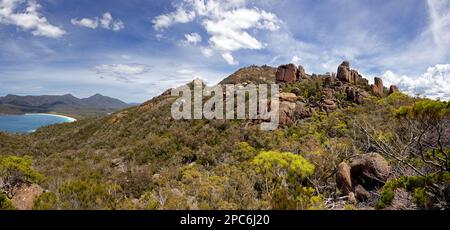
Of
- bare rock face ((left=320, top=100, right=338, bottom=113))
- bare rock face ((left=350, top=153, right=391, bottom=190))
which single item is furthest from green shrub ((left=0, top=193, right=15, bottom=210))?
bare rock face ((left=320, top=100, right=338, bottom=113))

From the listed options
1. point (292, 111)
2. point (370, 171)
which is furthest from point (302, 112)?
point (370, 171)

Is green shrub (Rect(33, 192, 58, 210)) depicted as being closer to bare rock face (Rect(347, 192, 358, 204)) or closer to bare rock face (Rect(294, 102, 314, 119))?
bare rock face (Rect(347, 192, 358, 204))

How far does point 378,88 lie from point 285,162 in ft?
72.1

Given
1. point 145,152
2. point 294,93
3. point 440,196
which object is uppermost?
point 294,93

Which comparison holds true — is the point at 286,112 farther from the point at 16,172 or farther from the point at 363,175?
the point at 16,172

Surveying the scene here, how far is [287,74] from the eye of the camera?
31.2 metres

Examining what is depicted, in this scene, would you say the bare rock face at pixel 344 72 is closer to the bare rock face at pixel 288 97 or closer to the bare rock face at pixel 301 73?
the bare rock face at pixel 301 73

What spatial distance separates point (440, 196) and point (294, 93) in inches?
823

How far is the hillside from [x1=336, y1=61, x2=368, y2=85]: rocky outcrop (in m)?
0.12
